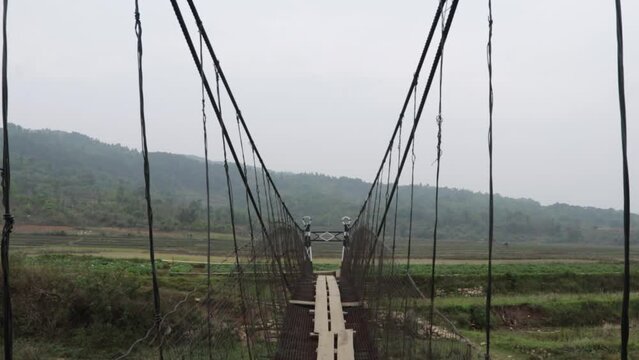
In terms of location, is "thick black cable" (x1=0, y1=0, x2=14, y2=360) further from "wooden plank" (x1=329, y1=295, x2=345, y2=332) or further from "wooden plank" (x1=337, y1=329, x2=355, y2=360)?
"wooden plank" (x1=329, y1=295, x2=345, y2=332)

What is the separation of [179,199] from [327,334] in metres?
62.6

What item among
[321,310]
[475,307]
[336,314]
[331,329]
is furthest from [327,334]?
[475,307]

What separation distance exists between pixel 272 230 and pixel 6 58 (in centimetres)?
570

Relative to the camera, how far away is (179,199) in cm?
6600

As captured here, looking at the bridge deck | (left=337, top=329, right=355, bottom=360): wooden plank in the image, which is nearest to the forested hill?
the bridge deck

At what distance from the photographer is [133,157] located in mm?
81312

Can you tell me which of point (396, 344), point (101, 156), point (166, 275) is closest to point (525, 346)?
point (396, 344)

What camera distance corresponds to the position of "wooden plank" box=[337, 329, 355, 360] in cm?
483

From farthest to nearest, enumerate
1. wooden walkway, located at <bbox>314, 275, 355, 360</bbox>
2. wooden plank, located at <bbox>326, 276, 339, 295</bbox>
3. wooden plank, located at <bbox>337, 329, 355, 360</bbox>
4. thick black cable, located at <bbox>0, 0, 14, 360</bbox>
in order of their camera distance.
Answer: wooden plank, located at <bbox>326, 276, 339, 295</bbox> < wooden walkway, located at <bbox>314, 275, 355, 360</bbox> < wooden plank, located at <bbox>337, 329, 355, 360</bbox> < thick black cable, located at <bbox>0, 0, 14, 360</bbox>

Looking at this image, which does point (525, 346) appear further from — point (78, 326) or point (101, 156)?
point (101, 156)

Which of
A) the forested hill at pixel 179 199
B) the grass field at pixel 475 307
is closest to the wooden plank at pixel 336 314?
the grass field at pixel 475 307

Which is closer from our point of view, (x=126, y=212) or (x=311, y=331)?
(x=311, y=331)

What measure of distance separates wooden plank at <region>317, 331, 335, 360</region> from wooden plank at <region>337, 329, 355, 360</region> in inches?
2.3

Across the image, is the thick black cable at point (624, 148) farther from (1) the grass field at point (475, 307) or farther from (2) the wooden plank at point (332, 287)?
(1) the grass field at point (475, 307)
